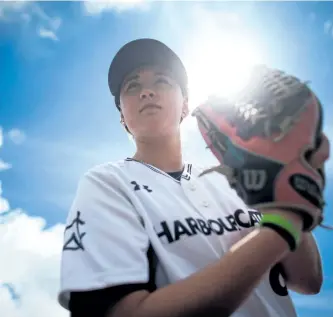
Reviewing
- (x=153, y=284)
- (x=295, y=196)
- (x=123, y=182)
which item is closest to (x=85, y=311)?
(x=153, y=284)

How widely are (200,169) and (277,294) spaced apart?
0.83 meters

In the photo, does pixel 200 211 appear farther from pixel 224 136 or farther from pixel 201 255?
pixel 224 136

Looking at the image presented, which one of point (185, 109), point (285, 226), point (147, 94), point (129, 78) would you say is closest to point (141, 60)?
point (129, 78)

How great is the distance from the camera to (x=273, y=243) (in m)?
1.28

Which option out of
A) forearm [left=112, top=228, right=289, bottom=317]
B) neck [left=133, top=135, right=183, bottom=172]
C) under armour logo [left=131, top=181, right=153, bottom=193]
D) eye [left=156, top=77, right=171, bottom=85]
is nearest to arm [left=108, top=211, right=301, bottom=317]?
forearm [left=112, top=228, right=289, bottom=317]

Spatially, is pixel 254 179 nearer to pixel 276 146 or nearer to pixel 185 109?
pixel 276 146

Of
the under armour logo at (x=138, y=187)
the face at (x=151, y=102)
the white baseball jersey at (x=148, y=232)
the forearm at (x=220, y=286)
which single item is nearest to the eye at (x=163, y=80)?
the face at (x=151, y=102)

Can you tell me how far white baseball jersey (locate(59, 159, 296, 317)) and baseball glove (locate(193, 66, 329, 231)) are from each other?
329 millimetres

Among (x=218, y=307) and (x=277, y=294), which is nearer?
(x=218, y=307)

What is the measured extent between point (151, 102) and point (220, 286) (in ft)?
3.88

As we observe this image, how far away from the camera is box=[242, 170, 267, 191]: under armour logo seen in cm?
139

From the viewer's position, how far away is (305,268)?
1.79m

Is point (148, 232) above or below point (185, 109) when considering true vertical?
below

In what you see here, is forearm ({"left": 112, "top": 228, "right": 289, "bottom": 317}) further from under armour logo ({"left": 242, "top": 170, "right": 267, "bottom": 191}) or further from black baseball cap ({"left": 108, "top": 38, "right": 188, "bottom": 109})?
black baseball cap ({"left": 108, "top": 38, "right": 188, "bottom": 109})
